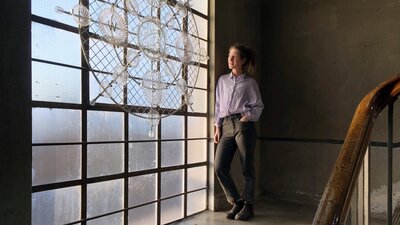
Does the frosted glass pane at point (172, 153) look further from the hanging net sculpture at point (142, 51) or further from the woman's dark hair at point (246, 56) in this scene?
the woman's dark hair at point (246, 56)

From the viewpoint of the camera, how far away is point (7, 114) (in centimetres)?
138

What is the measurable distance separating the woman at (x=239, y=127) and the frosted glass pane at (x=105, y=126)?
0.86 meters

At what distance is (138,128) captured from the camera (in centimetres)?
215

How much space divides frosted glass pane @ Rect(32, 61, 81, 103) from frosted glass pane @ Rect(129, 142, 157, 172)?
509 mm

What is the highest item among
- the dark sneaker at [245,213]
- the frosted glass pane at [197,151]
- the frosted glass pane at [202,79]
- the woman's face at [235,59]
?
the woman's face at [235,59]

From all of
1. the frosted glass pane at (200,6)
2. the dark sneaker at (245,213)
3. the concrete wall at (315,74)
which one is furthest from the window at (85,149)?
the concrete wall at (315,74)

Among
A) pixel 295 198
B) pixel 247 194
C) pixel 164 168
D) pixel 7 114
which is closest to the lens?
pixel 7 114

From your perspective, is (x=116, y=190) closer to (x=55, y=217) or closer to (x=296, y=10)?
(x=55, y=217)

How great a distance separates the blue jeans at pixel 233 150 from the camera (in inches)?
97.7

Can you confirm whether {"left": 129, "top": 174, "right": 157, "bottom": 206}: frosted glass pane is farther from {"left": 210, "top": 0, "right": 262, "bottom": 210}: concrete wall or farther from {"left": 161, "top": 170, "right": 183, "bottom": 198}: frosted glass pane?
{"left": 210, "top": 0, "right": 262, "bottom": 210}: concrete wall

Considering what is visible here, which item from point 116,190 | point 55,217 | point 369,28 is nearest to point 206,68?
point 116,190

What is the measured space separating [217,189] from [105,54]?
58.6 inches

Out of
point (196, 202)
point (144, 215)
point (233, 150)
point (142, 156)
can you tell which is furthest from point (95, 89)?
point (196, 202)

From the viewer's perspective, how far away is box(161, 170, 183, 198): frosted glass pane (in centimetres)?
237
